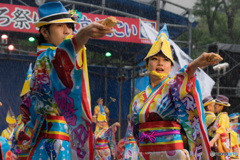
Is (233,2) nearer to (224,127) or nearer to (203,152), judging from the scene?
(224,127)

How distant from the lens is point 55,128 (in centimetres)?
270

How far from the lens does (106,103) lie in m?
16.7

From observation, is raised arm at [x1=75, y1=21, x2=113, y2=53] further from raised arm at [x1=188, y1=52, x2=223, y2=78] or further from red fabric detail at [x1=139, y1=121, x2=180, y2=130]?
red fabric detail at [x1=139, y1=121, x2=180, y2=130]

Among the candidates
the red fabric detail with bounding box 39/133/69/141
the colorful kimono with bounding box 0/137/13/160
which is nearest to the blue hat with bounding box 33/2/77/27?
the red fabric detail with bounding box 39/133/69/141

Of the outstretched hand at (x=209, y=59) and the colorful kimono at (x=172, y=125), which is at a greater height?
the outstretched hand at (x=209, y=59)

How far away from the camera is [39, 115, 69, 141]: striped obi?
106 inches

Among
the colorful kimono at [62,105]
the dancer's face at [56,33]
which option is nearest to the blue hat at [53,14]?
the dancer's face at [56,33]

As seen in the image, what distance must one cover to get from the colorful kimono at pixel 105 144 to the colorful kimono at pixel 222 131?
332cm

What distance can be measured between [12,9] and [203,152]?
8620 millimetres

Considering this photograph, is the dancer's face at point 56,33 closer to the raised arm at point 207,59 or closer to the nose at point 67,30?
the nose at point 67,30

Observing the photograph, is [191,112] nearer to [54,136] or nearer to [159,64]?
Answer: [159,64]

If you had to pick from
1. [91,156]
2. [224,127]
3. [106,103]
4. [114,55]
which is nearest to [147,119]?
[91,156]

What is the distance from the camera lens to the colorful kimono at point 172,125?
3.46 m

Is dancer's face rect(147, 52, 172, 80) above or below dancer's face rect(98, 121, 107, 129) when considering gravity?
above
